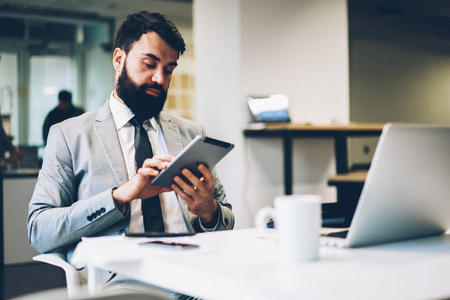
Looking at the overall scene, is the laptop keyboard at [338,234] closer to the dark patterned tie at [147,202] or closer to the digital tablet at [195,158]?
the digital tablet at [195,158]

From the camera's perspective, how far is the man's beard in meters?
1.76

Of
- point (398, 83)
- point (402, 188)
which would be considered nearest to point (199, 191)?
point (402, 188)

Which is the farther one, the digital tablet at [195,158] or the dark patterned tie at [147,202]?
the dark patterned tie at [147,202]

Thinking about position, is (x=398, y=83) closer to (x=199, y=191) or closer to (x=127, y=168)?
(x=127, y=168)

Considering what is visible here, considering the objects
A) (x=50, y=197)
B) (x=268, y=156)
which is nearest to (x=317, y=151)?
(x=268, y=156)

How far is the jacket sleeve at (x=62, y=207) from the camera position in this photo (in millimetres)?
1490

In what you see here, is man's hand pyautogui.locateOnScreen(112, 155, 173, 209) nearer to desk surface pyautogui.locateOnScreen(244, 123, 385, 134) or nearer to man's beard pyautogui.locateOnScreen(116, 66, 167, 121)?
man's beard pyautogui.locateOnScreen(116, 66, 167, 121)

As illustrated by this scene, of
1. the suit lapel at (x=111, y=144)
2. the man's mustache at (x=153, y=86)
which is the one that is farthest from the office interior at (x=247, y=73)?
the man's mustache at (x=153, y=86)

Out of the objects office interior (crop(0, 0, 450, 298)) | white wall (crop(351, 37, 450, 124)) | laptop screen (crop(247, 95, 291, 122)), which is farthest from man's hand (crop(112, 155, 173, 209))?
white wall (crop(351, 37, 450, 124))

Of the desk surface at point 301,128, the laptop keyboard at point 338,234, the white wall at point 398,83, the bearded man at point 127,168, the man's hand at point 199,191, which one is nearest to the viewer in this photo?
the laptop keyboard at point 338,234

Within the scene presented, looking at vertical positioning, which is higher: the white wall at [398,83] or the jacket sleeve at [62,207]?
the white wall at [398,83]

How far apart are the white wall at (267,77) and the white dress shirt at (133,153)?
2623 millimetres

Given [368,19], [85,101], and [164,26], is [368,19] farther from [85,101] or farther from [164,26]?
[164,26]

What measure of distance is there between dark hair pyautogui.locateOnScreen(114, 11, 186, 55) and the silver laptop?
38.1 inches
